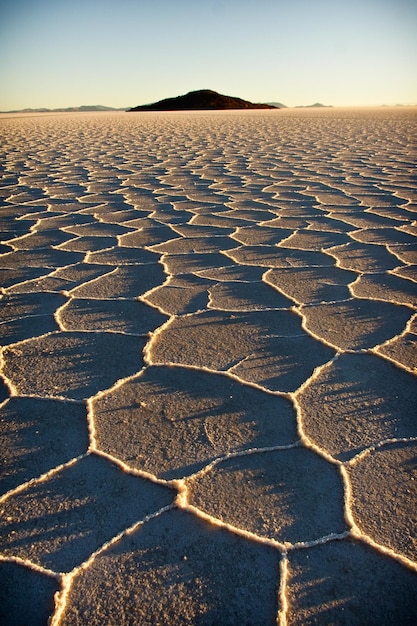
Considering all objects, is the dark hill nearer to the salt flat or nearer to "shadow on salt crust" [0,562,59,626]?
the salt flat

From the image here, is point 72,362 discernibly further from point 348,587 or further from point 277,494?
point 348,587

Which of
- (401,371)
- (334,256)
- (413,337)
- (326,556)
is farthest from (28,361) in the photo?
(334,256)

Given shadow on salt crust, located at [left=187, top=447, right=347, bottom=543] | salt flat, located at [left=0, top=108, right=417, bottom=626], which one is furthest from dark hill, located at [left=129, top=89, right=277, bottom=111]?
shadow on salt crust, located at [left=187, top=447, right=347, bottom=543]

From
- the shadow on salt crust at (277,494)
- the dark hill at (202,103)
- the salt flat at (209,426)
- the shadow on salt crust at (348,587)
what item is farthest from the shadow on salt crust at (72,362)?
the dark hill at (202,103)

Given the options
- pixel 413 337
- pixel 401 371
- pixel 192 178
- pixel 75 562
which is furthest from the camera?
pixel 192 178

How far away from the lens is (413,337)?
150cm

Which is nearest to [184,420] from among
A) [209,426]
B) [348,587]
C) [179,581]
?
[209,426]

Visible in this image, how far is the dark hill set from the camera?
123 feet

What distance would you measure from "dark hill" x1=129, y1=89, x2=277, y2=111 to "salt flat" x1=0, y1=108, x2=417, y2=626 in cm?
3834

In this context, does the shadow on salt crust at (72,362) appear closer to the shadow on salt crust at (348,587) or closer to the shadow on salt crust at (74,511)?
the shadow on salt crust at (74,511)

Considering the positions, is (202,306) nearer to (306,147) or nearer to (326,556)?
(326,556)

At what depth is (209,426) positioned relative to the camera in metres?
1.14

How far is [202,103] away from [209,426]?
1601 inches

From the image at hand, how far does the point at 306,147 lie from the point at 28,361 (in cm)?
655
